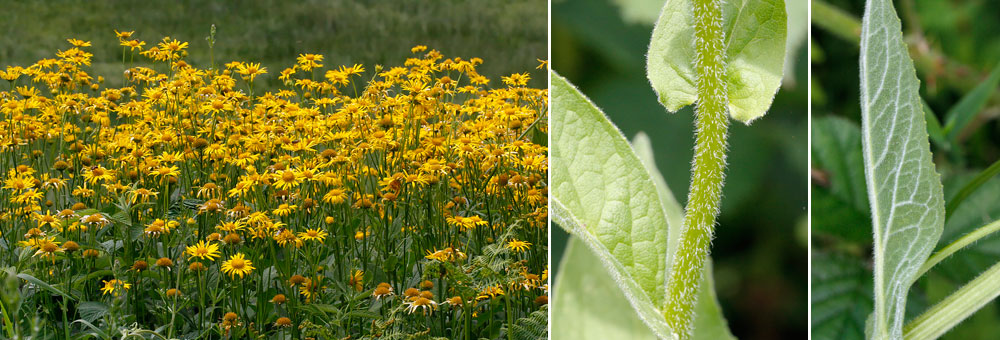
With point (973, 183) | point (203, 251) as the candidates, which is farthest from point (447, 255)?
point (973, 183)

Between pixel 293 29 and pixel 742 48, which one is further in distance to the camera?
pixel 293 29

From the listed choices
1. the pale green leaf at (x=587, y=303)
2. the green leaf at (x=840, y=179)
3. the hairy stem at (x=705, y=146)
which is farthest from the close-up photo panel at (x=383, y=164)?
the hairy stem at (x=705, y=146)

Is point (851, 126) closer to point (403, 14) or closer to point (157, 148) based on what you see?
point (403, 14)

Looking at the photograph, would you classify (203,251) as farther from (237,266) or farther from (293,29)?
(293,29)

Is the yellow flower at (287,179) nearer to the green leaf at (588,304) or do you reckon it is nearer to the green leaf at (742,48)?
the green leaf at (588,304)

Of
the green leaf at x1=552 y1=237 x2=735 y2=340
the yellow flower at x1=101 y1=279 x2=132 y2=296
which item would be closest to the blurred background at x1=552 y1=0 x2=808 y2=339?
the green leaf at x1=552 y1=237 x2=735 y2=340

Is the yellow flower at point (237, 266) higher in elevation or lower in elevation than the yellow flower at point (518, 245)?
lower
